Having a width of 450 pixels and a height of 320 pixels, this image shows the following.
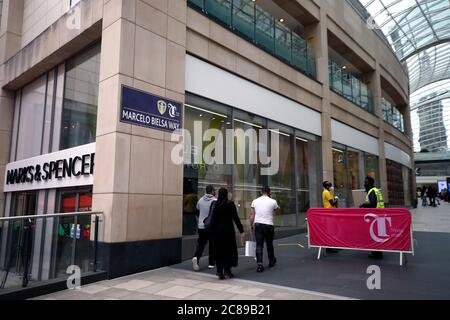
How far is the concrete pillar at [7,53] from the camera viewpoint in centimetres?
1259

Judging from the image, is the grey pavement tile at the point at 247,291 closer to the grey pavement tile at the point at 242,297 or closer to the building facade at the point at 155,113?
the grey pavement tile at the point at 242,297

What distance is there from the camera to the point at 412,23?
1149 inches

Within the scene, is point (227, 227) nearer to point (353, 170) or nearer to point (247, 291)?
point (247, 291)

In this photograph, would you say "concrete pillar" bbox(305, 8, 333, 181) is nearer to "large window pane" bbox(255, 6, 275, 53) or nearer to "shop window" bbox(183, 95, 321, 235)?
"shop window" bbox(183, 95, 321, 235)

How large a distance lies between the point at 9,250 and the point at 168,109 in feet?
14.2

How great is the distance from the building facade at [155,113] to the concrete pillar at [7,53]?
1.7 inches

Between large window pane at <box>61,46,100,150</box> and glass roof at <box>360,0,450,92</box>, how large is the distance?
20672 millimetres

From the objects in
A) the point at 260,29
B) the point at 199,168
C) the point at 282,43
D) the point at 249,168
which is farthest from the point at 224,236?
the point at 282,43

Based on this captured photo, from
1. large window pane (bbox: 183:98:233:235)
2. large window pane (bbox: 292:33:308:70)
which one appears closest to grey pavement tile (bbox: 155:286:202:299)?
large window pane (bbox: 183:98:233:235)

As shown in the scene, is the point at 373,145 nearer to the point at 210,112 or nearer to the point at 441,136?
the point at 210,112

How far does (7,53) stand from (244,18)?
946 cm

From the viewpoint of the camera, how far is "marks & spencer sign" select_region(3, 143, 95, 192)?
8.12 m

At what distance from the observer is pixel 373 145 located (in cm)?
2173
